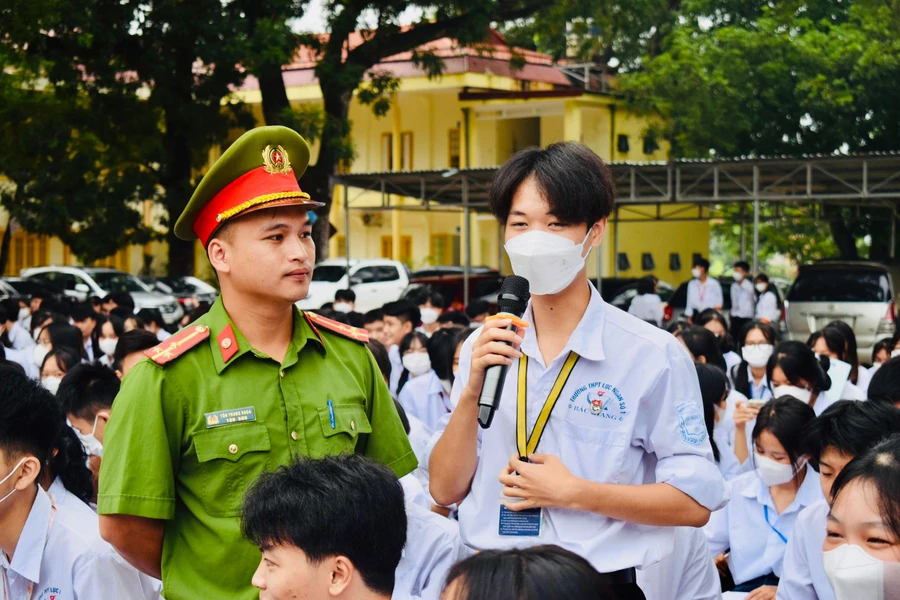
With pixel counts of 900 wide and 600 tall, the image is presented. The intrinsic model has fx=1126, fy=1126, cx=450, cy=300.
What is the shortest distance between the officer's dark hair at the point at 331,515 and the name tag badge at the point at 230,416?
0.18 meters

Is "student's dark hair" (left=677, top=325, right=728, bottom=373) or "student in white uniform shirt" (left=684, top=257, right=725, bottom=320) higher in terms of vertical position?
"student's dark hair" (left=677, top=325, right=728, bottom=373)

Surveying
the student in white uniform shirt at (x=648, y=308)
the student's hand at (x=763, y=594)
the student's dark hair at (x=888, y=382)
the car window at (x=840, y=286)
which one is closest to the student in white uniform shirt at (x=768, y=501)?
the student's hand at (x=763, y=594)

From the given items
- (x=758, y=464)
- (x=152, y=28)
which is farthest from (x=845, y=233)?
(x=758, y=464)

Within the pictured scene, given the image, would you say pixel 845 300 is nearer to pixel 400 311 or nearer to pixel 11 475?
pixel 400 311

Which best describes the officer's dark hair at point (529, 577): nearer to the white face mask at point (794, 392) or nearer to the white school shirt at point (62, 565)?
the white school shirt at point (62, 565)

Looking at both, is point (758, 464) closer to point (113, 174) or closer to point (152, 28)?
point (152, 28)

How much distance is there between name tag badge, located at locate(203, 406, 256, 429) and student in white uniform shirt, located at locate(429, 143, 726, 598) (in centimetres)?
44

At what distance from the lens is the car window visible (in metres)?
15.5

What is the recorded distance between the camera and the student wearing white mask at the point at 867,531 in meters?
2.45

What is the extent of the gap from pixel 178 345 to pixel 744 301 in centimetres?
1500

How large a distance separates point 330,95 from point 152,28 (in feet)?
9.68

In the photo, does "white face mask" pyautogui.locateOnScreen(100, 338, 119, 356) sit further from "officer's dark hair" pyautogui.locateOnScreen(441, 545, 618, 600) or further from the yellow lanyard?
"officer's dark hair" pyautogui.locateOnScreen(441, 545, 618, 600)

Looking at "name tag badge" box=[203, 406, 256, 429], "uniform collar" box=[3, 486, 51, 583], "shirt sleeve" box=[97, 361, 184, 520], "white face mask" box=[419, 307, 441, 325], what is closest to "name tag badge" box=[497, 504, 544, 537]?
"name tag badge" box=[203, 406, 256, 429]

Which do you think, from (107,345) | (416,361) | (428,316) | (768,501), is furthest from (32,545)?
(428,316)
